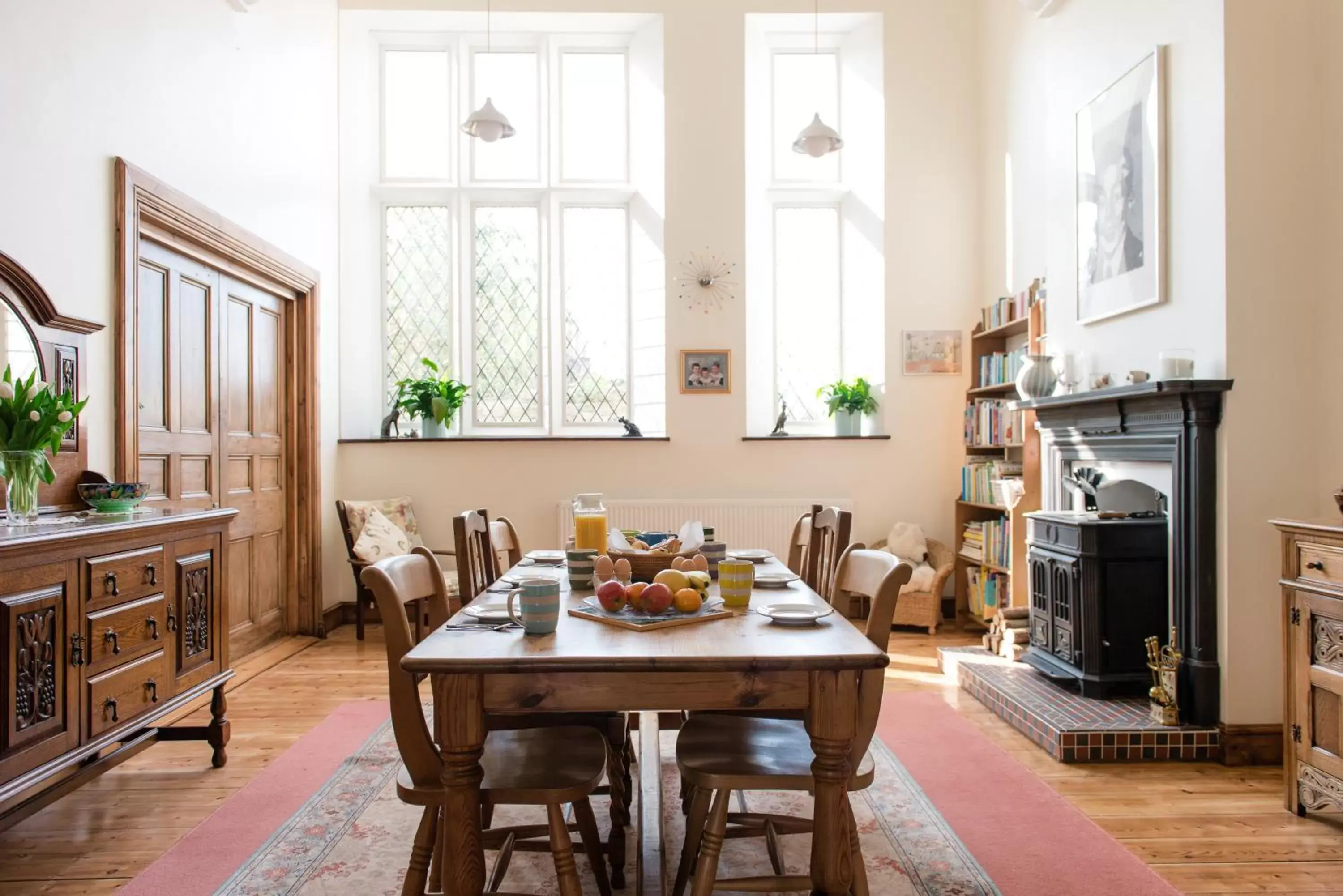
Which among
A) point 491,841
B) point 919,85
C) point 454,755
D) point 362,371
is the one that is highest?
point 919,85

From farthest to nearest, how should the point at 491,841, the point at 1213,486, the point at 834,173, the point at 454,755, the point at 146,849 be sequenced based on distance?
the point at 834,173 → the point at 1213,486 → the point at 146,849 → the point at 491,841 → the point at 454,755

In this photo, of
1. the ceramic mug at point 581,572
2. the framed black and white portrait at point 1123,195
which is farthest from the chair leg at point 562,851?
the framed black and white portrait at point 1123,195

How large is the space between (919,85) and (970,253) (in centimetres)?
112

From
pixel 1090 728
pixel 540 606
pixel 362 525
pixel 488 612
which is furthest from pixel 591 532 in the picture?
pixel 362 525

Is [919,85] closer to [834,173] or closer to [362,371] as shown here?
[834,173]

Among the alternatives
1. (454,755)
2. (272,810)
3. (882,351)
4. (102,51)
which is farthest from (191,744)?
(882,351)

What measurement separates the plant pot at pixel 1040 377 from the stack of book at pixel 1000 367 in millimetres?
314

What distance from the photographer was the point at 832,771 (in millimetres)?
1659

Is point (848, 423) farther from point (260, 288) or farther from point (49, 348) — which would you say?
point (49, 348)

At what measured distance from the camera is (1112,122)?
3701mm

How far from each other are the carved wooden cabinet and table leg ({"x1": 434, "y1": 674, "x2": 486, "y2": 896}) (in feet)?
7.44

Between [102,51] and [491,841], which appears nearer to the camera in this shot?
[491,841]

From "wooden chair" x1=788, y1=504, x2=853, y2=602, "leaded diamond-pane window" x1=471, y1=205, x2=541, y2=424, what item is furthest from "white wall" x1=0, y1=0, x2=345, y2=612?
"wooden chair" x1=788, y1=504, x2=853, y2=602

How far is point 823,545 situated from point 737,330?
294 cm
